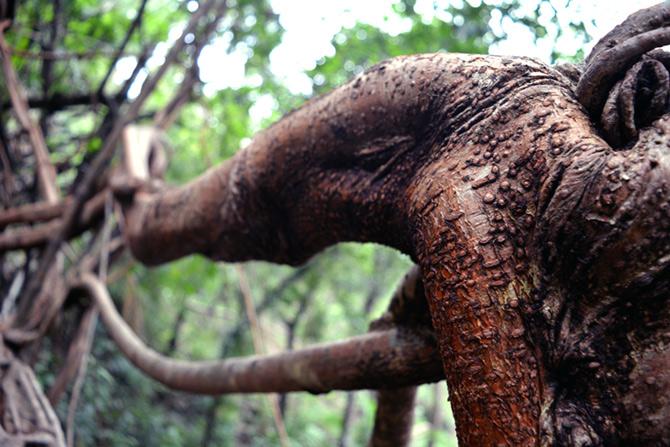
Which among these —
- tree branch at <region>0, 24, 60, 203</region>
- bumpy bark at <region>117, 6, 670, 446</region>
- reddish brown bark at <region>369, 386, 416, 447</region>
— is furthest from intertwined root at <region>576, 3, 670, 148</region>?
tree branch at <region>0, 24, 60, 203</region>

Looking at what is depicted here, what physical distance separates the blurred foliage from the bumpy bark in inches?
37.8

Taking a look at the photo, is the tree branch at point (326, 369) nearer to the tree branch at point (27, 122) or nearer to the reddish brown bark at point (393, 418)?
the reddish brown bark at point (393, 418)

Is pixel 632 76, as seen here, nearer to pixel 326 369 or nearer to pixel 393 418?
pixel 326 369

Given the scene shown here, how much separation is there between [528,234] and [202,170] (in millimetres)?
4161

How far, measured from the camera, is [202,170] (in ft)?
15.8

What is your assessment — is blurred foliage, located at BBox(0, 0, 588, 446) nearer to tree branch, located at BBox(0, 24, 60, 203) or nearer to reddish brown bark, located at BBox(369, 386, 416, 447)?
tree branch, located at BBox(0, 24, 60, 203)

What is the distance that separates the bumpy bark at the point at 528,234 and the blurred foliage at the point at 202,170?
3.15 feet

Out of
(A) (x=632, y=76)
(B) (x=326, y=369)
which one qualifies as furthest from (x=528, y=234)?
(B) (x=326, y=369)

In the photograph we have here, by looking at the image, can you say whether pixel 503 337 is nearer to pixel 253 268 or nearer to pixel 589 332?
pixel 589 332

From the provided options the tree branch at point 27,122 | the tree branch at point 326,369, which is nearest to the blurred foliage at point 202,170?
the tree branch at point 27,122

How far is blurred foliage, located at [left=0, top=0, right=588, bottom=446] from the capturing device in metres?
2.92

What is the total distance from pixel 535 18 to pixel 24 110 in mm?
2327

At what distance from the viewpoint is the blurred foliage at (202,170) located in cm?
292

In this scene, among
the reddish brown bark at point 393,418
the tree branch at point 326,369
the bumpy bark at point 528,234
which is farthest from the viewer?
the reddish brown bark at point 393,418
